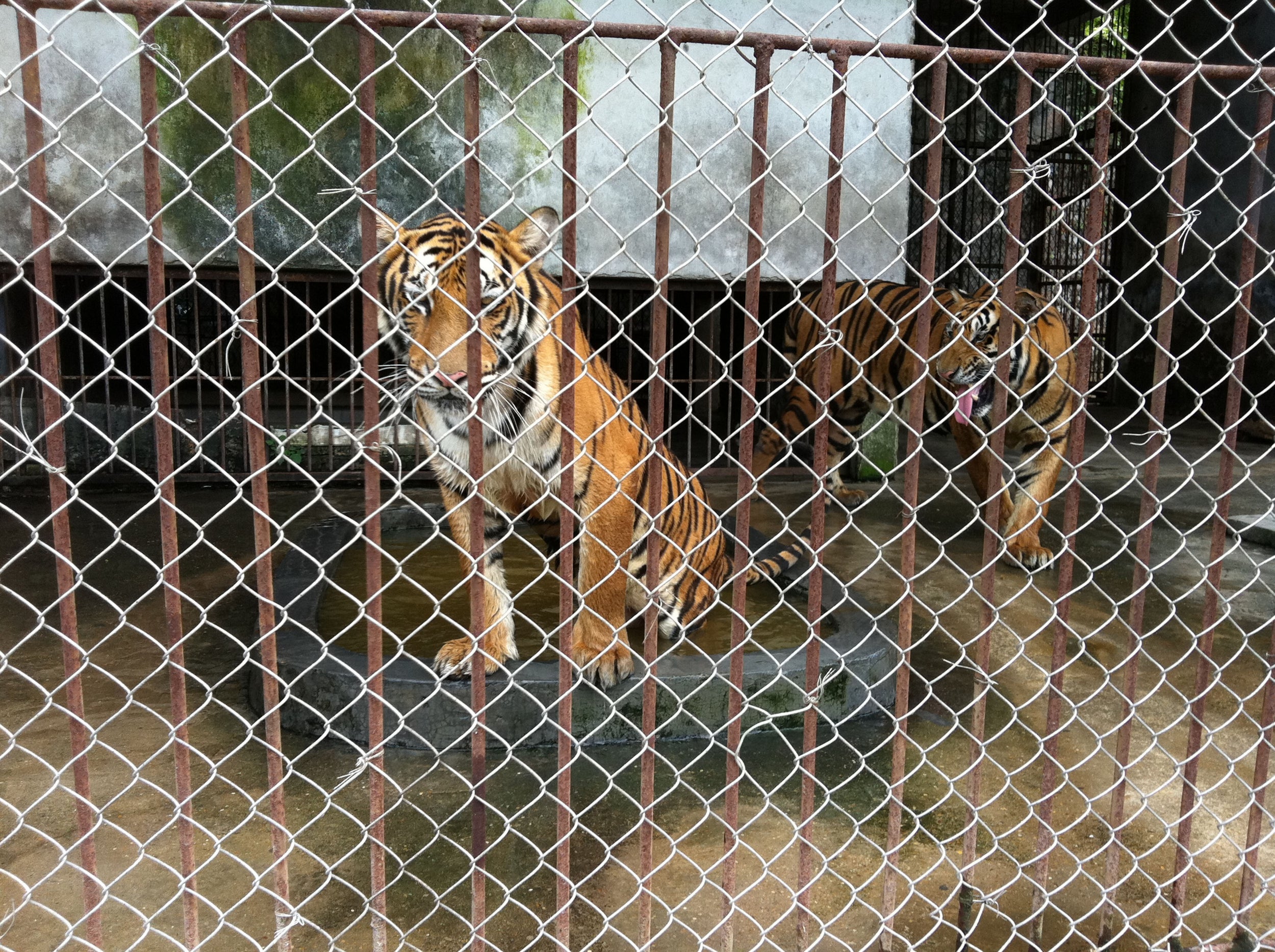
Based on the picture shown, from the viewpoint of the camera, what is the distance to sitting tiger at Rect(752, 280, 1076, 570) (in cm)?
458

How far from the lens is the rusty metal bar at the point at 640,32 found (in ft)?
4.48

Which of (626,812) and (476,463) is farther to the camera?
(626,812)

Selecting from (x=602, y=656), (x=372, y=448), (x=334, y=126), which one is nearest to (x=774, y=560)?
(x=602, y=656)

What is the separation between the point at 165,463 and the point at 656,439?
30.7 inches

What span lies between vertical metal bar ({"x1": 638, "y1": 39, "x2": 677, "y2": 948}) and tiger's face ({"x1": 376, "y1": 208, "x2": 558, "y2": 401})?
75cm

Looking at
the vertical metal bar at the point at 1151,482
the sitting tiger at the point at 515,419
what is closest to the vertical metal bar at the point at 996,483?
the vertical metal bar at the point at 1151,482

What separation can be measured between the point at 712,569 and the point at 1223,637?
2008mm

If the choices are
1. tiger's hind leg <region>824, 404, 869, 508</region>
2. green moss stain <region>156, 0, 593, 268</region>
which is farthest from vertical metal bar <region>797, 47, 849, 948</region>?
tiger's hind leg <region>824, 404, 869, 508</region>

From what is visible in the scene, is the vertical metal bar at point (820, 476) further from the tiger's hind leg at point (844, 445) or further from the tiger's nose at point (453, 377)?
the tiger's hind leg at point (844, 445)

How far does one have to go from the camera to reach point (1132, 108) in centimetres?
1040

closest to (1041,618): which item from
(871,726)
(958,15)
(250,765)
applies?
(871,726)

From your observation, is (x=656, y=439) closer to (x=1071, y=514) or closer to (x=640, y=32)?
(x=640, y=32)

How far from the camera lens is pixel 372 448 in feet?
5.11

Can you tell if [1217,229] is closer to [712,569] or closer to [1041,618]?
[1041,618]
